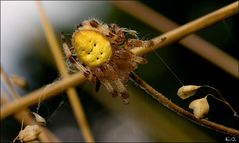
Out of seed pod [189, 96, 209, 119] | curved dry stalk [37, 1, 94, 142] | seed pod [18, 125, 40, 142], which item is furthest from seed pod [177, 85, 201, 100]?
curved dry stalk [37, 1, 94, 142]

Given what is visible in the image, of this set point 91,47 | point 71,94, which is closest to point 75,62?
point 91,47

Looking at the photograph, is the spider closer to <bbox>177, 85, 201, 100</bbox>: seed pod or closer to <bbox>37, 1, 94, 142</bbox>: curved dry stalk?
<bbox>177, 85, 201, 100</bbox>: seed pod

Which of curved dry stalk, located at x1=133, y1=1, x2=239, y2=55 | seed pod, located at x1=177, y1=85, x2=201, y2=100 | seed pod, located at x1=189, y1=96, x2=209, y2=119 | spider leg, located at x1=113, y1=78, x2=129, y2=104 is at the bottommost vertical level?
seed pod, located at x1=189, y1=96, x2=209, y2=119

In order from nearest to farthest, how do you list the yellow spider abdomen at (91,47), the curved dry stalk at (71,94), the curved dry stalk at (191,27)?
the yellow spider abdomen at (91,47) < the curved dry stalk at (191,27) < the curved dry stalk at (71,94)

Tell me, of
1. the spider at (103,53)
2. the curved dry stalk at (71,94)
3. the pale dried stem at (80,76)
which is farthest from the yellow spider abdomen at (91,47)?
the curved dry stalk at (71,94)

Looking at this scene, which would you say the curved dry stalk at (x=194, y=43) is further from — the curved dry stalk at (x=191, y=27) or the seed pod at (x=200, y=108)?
the seed pod at (x=200, y=108)

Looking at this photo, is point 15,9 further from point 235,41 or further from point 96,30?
point 96,30

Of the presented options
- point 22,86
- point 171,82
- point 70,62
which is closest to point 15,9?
point 171,82
